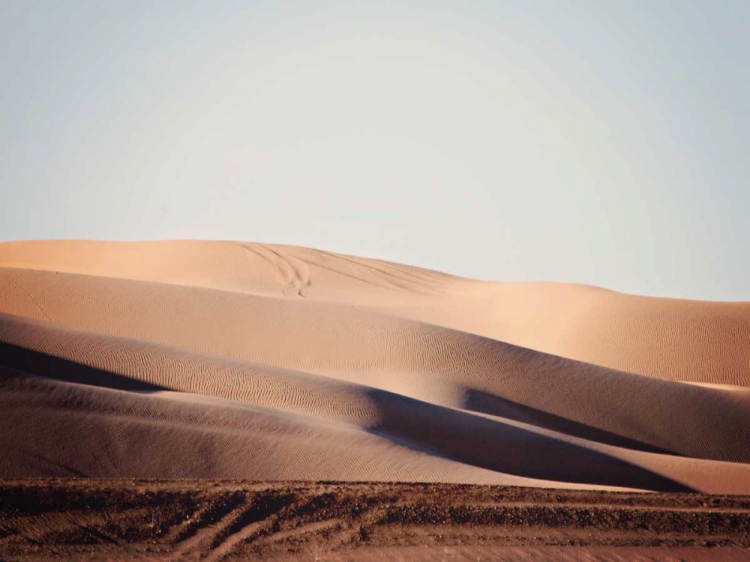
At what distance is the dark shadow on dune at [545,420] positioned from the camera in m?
23.4

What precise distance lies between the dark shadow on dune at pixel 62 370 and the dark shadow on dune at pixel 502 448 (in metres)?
4.50

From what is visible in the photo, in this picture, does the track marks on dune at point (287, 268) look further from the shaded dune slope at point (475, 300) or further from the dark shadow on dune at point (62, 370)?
the dark shadow on dune at point (62, 370)

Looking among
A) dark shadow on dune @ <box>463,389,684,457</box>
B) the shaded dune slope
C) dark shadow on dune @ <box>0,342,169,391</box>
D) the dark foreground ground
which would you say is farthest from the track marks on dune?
the dark foreground ground

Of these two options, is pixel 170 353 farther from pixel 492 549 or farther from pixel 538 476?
pixel 492 549

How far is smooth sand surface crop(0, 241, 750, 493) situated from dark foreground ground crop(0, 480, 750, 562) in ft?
11.5

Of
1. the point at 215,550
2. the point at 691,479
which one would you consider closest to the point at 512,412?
the point at 691,479

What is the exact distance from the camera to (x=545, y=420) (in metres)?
23.8

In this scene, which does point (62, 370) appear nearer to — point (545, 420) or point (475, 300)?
point (545, 420)

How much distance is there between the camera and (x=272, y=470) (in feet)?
46.1

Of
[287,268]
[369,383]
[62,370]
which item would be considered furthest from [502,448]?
[287,268]

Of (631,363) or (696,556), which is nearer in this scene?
(696,556)

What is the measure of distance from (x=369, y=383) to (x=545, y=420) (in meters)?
4.44

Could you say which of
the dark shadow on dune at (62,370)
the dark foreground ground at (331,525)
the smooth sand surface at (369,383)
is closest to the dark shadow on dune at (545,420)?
Answer: the smooth sand surface at (369,383)

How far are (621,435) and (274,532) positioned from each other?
15.9 metres
